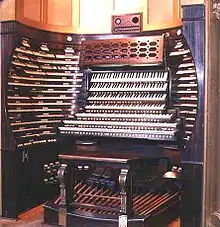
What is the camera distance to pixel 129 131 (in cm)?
407

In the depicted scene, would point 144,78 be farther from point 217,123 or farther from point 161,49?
point 217,123

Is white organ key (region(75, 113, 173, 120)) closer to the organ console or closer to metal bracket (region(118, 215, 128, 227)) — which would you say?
the organ console

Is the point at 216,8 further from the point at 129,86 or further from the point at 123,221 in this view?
the point at 123,221

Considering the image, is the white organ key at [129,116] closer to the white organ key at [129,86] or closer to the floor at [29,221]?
the white organ key at [129,86]

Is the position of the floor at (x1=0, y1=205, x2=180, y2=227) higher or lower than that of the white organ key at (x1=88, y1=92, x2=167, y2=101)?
lower

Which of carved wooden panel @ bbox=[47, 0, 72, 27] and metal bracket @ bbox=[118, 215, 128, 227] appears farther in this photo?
carved wooden panel @ bbox=[47, 0, 72, 27]

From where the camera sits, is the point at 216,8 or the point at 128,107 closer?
the point at 216,8

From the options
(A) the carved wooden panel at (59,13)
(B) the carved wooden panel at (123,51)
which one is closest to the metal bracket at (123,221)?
(B) the carved wooden panel at (123,51)

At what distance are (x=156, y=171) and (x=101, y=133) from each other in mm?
762

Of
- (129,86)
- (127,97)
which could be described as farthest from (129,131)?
(129,86)

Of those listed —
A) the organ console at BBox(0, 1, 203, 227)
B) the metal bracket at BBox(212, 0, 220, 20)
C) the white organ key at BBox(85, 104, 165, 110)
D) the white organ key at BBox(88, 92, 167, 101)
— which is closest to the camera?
the metal bracket at BBox(212, 0, 220, 20)

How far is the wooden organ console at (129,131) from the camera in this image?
12.7ft

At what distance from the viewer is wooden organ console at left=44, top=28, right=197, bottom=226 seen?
387 centimetres

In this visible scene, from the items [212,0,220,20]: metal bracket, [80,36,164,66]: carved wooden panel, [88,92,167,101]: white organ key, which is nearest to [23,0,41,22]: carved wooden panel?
[80,36,164,66]: carved wooden panel
